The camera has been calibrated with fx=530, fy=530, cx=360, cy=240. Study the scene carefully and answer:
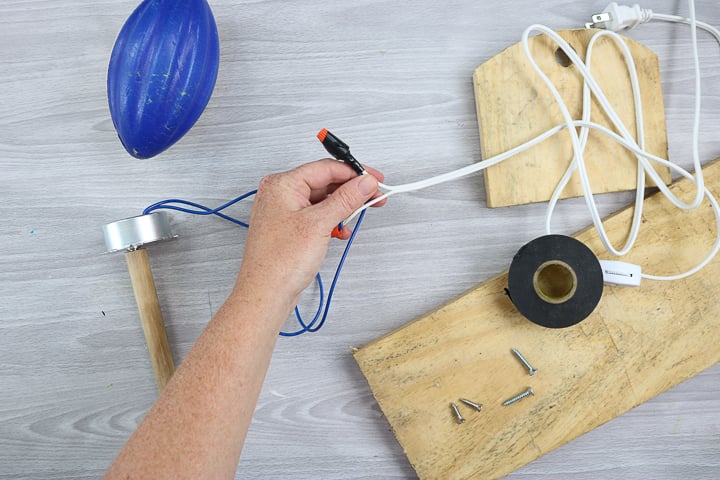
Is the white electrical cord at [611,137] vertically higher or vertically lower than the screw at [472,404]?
higher

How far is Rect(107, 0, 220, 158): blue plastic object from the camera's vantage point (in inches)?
25.5

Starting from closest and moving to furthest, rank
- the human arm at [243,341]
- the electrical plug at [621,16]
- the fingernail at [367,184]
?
the human arm at [243,341] < the fingernail at [367,184] < the electrical plug at [621,16]

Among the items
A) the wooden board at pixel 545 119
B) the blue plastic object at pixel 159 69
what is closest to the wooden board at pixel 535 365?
Result: the wooden board at pixel 545 119

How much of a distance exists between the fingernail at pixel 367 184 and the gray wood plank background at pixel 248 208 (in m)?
0.12

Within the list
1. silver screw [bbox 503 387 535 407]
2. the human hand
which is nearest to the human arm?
the human hand

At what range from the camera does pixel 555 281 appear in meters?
0.72

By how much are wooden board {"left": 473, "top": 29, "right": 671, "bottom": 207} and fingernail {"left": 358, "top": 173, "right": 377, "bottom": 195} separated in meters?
0.19

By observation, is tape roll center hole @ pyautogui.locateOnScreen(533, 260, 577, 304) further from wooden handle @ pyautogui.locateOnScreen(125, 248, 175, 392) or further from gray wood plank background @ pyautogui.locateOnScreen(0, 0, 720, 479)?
wooden handle @ pyautogui.locateOnScreen(125, 248, 175, 392)

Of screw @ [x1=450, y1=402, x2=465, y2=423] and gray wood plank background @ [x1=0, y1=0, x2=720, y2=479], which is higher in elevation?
gray wood plank background @ [x1=0, y1=0, x2=720, y2=479]

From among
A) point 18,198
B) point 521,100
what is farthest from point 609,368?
point 18,198

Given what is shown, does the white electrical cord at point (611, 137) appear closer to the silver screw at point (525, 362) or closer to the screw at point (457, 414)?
the silver screw at point (525, 362)

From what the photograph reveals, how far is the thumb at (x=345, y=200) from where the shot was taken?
61 centimetres

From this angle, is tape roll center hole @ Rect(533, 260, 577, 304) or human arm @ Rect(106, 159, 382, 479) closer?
human arm @ Rect(106, 159, 382, 479)

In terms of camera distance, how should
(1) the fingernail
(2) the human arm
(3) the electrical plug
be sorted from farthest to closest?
(3) the electrical plug, (1) the fingernail, (2) the human arm
